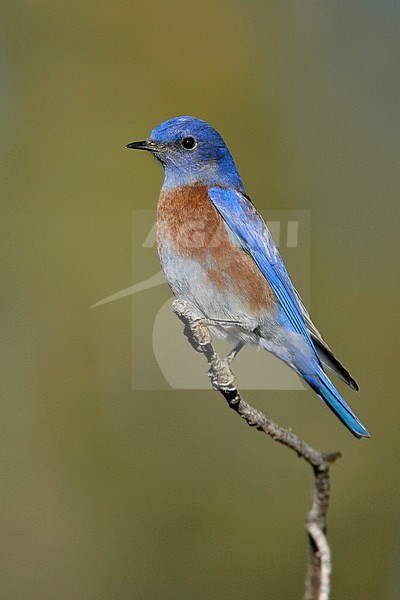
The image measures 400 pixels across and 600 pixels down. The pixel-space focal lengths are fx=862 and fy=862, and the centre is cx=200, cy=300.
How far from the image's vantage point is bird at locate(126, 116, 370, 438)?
4.06m

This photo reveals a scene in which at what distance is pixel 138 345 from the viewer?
7246 mm

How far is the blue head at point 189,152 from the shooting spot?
173 inches

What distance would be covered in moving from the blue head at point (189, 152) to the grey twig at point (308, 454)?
4.04 feet

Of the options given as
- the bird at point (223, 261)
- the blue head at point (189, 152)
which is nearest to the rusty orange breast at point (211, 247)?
the bird at point (223, 261)

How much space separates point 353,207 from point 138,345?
89.3 inches

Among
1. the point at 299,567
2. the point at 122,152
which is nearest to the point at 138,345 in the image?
the point at 122,152

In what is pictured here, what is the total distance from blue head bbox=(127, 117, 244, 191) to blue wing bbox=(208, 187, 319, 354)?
12 centimetres

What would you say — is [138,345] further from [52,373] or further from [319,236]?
[319,236]

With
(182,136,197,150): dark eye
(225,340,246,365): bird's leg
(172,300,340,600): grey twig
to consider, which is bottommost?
(172,300,340,600): grey twig

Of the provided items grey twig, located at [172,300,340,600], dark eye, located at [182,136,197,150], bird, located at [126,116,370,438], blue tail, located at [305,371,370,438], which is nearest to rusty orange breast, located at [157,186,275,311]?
bird, located at [126,116,370,438]

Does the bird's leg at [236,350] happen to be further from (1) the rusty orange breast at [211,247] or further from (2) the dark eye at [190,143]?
(2) the dark eye at [190,143]

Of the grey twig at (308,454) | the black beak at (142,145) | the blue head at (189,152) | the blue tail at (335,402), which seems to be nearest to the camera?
the grey twig at (308,454)

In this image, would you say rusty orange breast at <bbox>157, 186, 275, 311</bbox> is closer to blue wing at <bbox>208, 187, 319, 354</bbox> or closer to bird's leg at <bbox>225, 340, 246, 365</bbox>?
blue wing at <bbox>208, 187, 319, 354</bbox>

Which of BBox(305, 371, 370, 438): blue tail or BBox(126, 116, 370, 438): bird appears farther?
BBox(126, 116, 370, 438): bird
